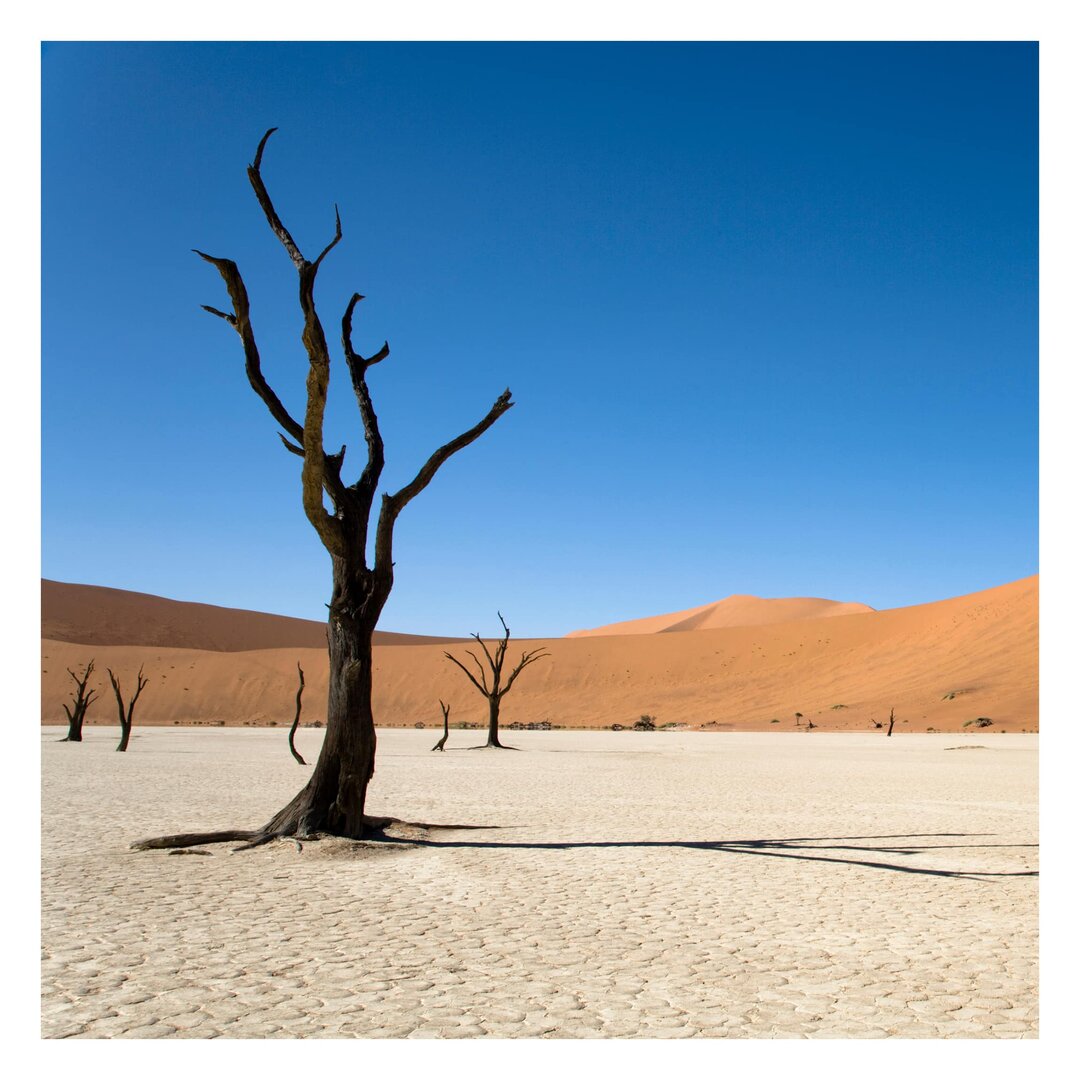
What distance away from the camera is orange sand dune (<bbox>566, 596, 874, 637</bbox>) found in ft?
458

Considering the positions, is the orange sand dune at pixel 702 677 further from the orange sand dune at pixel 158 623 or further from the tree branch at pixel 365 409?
the tree branch at pixel 365 409

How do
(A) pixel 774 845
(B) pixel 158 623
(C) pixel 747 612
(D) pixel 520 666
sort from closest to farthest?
(A) pixel 774 845 < (D) pixel 520 666 < (B) pixel 158 623 < (C) pixel 747 612

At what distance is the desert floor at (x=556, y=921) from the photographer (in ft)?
15.8

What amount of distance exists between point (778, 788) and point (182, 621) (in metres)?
93.2

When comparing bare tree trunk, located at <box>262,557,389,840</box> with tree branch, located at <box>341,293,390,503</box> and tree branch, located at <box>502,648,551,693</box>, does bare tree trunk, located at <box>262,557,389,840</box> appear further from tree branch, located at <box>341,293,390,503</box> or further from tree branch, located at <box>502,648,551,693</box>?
tree branch, located at <box>502,648,551,693</box>

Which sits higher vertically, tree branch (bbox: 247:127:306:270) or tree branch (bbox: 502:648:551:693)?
tree branch (bbox: 247:127:306:270)

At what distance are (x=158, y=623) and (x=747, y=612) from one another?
78269 mm

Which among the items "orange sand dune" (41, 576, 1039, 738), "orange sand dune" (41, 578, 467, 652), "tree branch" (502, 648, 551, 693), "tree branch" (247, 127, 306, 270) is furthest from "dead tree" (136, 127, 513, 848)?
"orange sand dune" (41, 578, 467, 652)

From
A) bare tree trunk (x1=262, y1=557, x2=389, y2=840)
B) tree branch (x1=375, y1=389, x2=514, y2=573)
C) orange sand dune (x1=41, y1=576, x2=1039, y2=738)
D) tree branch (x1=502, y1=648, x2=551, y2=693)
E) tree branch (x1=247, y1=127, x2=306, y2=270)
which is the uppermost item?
tree branch (x1=247, y1=127, x2=306, y2=270)

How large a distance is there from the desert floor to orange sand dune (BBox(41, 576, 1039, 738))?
3279 centimetres

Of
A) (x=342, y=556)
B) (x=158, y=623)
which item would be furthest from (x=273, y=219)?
(x=158, y=623)

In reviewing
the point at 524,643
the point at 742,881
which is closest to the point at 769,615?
the point at 524,643

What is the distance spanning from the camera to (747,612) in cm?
14362

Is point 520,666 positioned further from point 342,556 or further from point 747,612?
point 747,612
